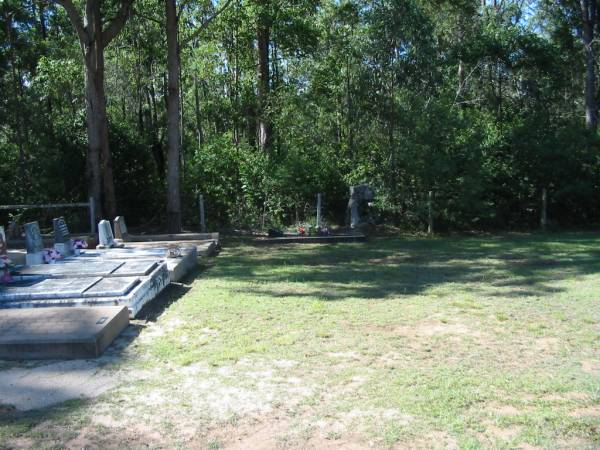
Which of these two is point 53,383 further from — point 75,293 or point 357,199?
point 357,199

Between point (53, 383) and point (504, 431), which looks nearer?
point (504, 431)

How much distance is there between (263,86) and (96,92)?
6.87 metres

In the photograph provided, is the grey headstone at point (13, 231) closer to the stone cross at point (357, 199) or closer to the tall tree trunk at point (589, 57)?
the stone cross at point (357, 199)

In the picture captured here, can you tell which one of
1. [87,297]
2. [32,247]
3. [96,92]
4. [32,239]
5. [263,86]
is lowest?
[87,297]

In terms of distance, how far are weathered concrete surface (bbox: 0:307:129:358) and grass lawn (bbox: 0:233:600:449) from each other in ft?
0.98

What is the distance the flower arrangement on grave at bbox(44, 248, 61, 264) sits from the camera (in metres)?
9.30

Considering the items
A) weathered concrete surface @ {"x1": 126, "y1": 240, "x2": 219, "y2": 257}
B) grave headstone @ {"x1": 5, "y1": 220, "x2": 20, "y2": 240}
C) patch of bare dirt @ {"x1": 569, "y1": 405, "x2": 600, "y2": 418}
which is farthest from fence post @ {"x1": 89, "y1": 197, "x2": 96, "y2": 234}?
patch of bare dirt @ {"x1": 569, "y1": 405, "x2": 600, "y2": 418}

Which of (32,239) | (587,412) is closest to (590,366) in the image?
(587,412)

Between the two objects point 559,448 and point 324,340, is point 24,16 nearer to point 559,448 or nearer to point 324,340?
point 324,340

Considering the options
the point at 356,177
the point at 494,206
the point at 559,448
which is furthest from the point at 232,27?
the point at 559,448

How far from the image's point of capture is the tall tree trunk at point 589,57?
20.7m

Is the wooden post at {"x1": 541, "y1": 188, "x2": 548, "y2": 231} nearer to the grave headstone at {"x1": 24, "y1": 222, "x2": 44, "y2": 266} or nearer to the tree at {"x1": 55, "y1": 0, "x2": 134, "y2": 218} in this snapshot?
the tree at {"x1": 55, "y1": 0, "x2": 134, "y2": 218}

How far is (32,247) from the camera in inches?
363

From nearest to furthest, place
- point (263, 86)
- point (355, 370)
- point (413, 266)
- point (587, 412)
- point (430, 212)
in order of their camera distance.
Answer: point (587, 412) < point (355, 370) < point (413, 266) < point (430, 212) < point (263, 86)
